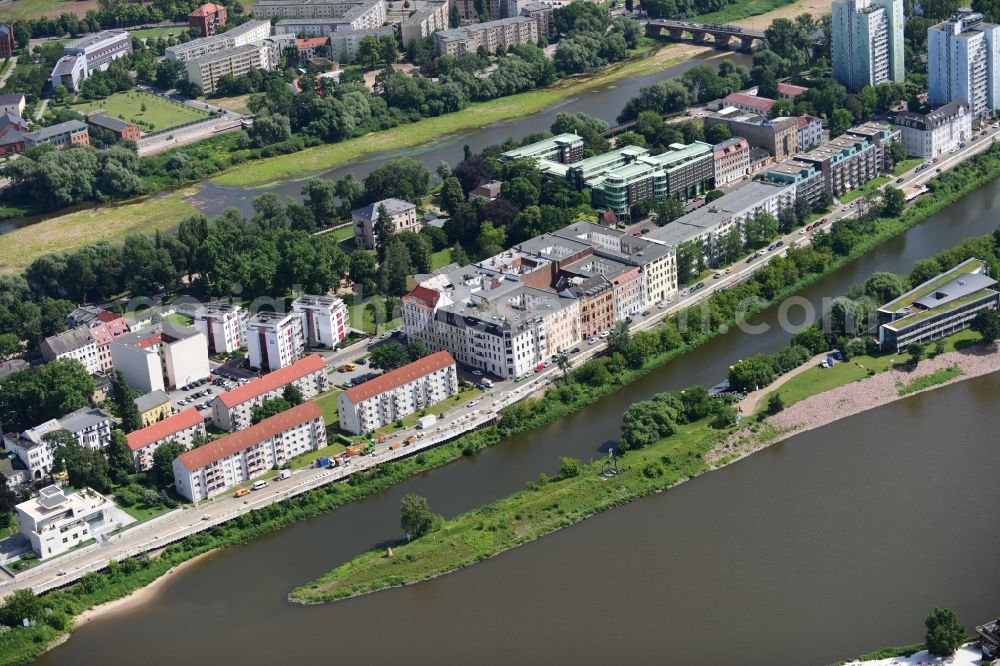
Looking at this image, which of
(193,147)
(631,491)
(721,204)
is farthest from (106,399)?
(193,147)

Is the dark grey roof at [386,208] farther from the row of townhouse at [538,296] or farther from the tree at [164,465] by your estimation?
the tree at [164,465]

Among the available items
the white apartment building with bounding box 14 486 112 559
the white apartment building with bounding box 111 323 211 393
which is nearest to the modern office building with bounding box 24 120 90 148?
the white apartment building with bounding box 111 323 211 393

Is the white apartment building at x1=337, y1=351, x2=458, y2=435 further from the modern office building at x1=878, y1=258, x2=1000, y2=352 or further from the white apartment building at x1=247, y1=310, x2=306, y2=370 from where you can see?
the modern office building at x1=878, y1=258, x2=1000, y2=352

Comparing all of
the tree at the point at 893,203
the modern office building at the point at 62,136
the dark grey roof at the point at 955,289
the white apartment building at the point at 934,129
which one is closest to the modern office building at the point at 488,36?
the modern office building at the point at 62,136

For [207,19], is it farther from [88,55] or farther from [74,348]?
[74,348]

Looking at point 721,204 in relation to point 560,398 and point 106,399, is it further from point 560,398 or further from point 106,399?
point 106,399

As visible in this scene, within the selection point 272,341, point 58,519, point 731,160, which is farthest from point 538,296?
point 58,519
